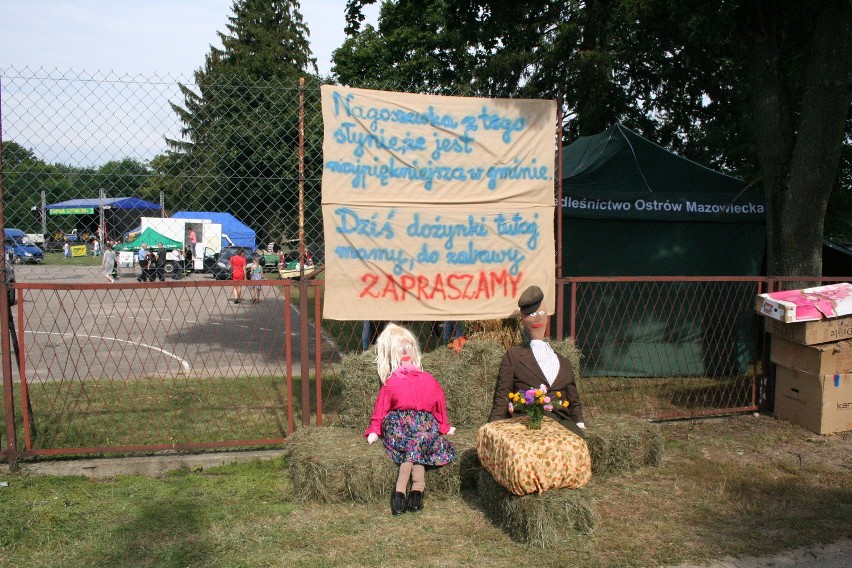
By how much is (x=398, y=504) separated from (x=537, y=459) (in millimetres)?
1074

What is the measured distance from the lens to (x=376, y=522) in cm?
473

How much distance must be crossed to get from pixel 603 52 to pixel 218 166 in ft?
39.1

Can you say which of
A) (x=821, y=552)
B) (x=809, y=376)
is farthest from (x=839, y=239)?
(x=821, y=552)

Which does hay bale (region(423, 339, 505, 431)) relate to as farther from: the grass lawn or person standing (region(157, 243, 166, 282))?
person standing (region(157, 243, 166, 282))

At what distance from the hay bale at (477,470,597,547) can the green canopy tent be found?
5016 mm

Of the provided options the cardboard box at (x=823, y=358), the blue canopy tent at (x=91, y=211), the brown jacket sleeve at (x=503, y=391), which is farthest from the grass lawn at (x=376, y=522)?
the blue canopy tent at (x=91, y=211)

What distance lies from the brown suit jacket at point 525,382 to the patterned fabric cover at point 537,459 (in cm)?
55

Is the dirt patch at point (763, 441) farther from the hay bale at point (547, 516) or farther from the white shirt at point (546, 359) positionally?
the hay bale at point (547, 516)

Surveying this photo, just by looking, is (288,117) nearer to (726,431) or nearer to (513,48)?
(726,431)

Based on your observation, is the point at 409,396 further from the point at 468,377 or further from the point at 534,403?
the point at 534,403

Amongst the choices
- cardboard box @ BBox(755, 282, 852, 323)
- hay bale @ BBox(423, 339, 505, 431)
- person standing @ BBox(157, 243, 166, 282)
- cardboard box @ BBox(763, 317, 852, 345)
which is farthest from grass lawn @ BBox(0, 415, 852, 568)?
person standing @ BBox(157, 243, 166, 282)

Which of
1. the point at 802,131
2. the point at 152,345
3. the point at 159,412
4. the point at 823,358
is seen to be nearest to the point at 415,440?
the point at 159,412

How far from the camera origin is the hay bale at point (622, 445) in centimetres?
564

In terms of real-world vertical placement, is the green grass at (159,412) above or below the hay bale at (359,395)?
below
